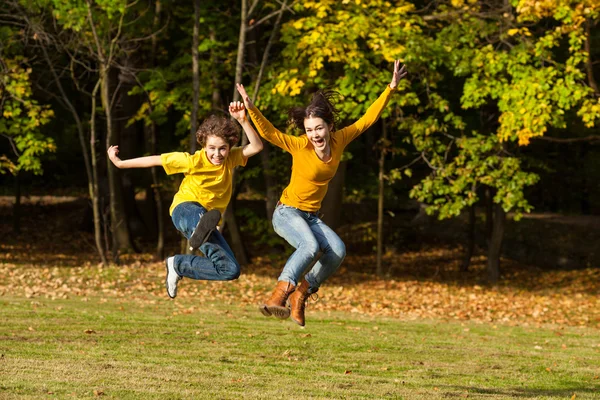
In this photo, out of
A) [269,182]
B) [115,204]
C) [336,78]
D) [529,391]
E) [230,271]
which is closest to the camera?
[230,271]

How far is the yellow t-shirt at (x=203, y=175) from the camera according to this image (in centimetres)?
844

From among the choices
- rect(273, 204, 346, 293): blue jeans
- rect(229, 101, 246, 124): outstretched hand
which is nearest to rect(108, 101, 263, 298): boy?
rect(229, 101, 246, 124): outstretched hand

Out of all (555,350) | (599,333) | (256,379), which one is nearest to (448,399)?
(256,379)

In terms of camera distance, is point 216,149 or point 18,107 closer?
point 216,149

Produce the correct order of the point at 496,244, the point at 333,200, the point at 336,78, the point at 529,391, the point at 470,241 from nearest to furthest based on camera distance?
the point at 529,391 → the point at 336,78 → the point at 333,200 → the point at 496,244 → the point at 470,241

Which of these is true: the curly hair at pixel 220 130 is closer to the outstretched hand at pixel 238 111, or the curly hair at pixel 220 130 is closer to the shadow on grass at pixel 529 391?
the outstretched hand at pixel 238 111

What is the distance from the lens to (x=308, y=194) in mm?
8484

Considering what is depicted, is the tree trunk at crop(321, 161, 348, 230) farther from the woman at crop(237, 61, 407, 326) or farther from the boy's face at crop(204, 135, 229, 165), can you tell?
the boy's face at crop(204, 135, 229, 165)

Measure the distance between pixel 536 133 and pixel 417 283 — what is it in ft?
22.0

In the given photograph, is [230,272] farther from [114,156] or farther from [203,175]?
[114,156]

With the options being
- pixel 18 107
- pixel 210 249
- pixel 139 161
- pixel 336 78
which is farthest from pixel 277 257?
pixel 139 161

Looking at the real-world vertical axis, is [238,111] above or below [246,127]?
above

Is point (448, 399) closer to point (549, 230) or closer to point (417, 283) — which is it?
point (417, 283)

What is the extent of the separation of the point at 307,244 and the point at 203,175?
110 centimetres
